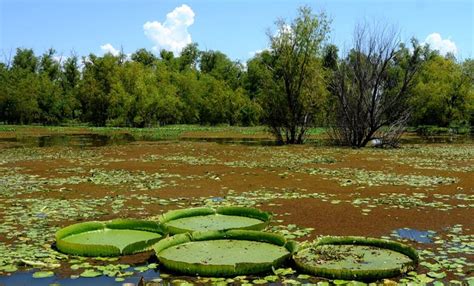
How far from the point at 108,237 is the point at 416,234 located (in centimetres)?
428

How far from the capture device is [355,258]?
5293 millimetres

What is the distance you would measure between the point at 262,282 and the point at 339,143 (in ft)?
72.3

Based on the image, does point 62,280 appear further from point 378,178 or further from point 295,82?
point 295,82

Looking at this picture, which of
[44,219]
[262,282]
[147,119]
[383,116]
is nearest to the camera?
[262,282]

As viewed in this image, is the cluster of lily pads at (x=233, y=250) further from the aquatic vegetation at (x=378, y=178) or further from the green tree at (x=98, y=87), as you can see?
the green tree at (x=98, y=87)

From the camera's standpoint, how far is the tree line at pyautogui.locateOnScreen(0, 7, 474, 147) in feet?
81.5

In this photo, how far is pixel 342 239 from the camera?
5824mm

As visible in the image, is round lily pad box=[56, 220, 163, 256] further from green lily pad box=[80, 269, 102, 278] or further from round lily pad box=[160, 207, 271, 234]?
green lily pad box=[80, 269, 102, 278]

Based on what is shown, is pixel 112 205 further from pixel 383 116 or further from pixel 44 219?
pixel 383 116

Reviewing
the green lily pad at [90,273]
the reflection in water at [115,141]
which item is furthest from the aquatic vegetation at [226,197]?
the reflection in water at [115,141]

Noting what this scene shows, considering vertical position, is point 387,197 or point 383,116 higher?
point 383,116

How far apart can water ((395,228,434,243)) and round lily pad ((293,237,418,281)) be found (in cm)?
101

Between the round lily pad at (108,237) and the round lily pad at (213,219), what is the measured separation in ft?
1.16

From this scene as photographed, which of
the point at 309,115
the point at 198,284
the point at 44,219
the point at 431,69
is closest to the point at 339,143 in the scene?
the point at 309,115
